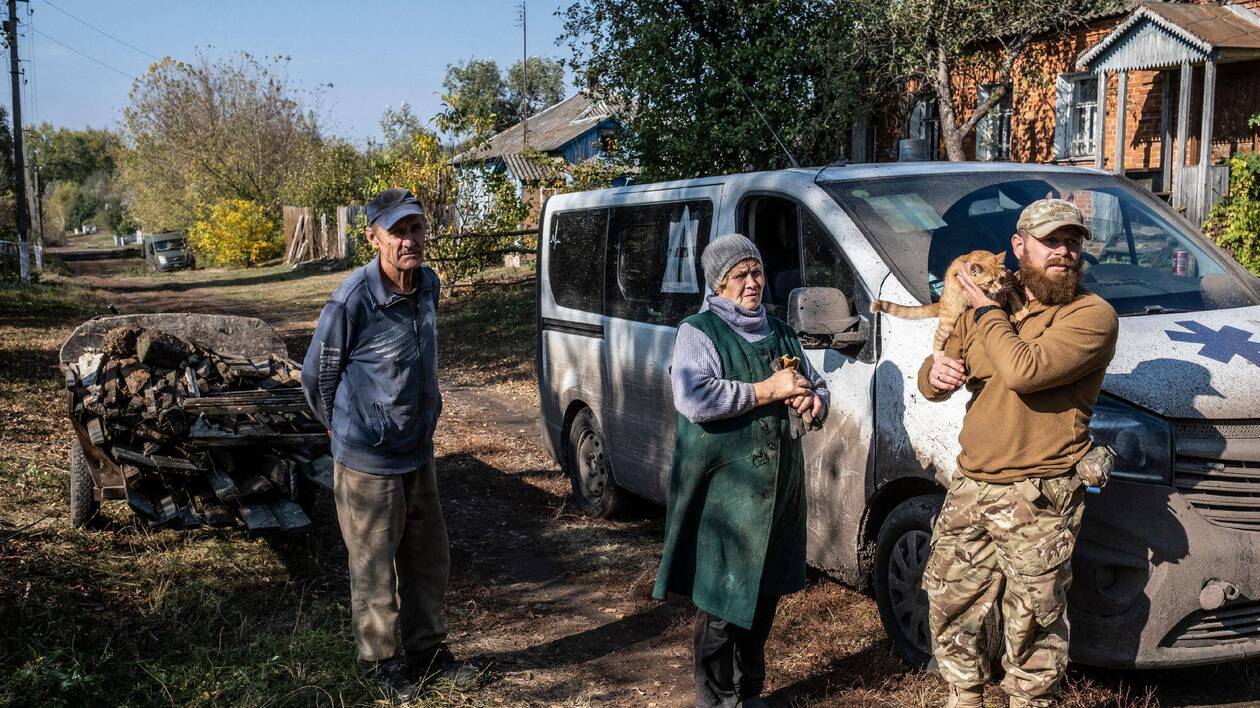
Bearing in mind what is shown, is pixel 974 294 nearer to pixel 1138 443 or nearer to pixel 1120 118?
pixel 1138 443

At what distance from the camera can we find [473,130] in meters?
22.0

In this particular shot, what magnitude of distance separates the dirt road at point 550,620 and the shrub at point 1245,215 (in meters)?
9.28

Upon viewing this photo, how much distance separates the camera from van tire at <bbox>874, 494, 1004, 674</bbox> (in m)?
4.21

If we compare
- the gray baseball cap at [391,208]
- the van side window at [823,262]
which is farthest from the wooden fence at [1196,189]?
the gray baseball cap at [391,208]

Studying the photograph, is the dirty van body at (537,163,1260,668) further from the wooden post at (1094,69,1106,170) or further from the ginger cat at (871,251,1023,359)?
the wooden post at (1094,69,1106,170)

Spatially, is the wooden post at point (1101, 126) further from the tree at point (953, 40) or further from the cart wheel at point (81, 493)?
the cart wheel at point (81, 493)

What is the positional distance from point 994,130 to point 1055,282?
59.1 feet

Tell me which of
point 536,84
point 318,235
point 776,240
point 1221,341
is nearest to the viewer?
point 1221,341

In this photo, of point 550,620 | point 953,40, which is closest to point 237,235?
point 953,40

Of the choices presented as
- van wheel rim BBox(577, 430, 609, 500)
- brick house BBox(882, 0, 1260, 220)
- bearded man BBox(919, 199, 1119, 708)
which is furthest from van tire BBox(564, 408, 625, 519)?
brick house BBox(882, 0, 1260, 220)

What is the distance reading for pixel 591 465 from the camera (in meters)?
7.06

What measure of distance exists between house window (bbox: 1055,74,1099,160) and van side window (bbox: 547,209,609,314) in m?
14.3

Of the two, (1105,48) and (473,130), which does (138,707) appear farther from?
(473,130)

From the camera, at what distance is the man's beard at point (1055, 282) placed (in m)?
3.38
